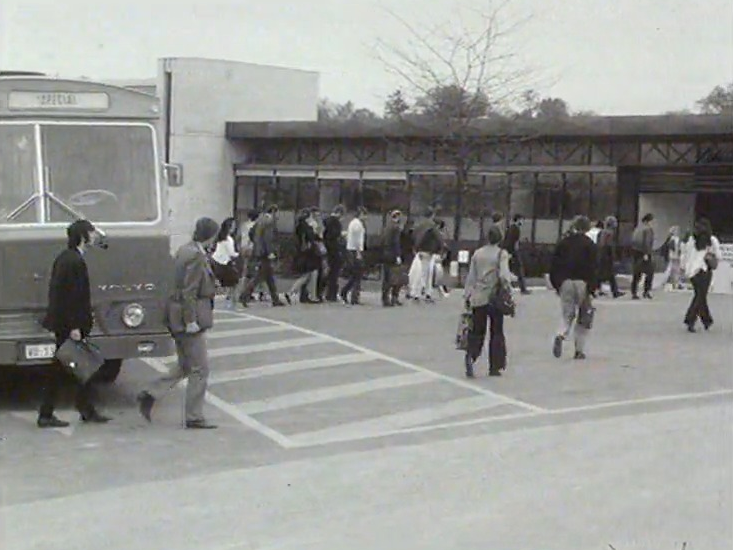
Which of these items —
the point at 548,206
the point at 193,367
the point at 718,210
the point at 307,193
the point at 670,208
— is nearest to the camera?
the point at 193,367

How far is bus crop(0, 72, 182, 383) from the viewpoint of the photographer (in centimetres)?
1244

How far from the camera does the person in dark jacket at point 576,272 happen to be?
16.3 m

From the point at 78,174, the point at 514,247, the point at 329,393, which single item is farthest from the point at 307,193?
the point at 78,174

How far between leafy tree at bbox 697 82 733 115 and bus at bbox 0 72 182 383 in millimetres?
37829

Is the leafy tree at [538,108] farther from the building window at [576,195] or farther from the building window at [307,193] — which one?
the building window at [307,193]

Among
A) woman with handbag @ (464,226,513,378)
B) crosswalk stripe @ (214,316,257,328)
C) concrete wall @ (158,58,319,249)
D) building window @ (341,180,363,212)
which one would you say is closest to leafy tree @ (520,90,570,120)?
building window @ (341,180,363,212)

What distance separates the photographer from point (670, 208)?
127ft

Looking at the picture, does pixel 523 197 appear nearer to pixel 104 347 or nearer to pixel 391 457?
pixel 104 347

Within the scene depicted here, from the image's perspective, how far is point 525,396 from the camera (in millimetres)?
13977

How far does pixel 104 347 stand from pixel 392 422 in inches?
106

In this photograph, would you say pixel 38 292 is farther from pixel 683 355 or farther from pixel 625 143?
pixel 625 143

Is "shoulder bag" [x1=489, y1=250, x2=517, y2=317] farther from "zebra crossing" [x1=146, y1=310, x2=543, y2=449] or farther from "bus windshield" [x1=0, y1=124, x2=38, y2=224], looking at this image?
"bus windshield" [x1=0, y1=124, x2=38, y2=224]

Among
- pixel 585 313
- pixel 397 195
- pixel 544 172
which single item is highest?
pixel 544 172

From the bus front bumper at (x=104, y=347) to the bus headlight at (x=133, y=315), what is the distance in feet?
0.36
